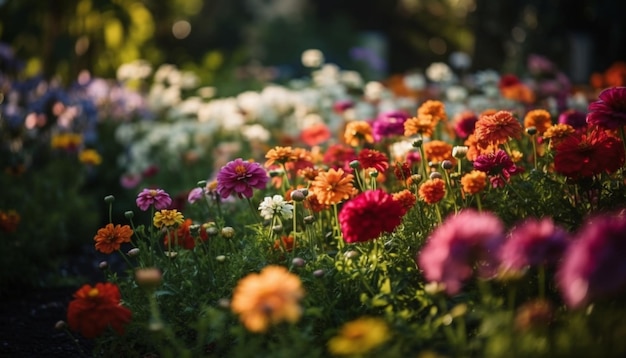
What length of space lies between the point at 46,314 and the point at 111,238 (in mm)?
1212

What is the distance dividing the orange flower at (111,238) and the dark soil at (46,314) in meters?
0.31

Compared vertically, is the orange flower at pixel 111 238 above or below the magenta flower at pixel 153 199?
below

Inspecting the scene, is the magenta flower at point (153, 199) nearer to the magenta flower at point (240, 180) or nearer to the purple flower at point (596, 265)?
the magenta flower at point (240, 180)

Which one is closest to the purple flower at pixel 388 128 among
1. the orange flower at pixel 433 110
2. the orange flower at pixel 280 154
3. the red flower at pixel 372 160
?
the orange flower at pixel 433 110

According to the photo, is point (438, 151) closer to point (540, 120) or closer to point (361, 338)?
point (540, 120)

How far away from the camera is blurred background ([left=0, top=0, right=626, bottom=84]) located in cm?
728

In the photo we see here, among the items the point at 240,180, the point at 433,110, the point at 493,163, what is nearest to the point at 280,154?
the point at 240,180

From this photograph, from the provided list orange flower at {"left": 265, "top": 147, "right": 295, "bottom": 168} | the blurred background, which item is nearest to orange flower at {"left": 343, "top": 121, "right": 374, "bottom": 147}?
orange flower at {"left": 265, "top": 147, "right": 295, "bottom": 168}

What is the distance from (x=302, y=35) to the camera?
1195 centimetres

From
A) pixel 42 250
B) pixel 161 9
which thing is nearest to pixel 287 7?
pixel 161 9

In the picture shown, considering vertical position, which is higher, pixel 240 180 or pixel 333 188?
pixel 240 180

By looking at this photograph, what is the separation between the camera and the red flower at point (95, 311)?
2109 mm

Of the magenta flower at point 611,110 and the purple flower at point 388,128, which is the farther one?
the purple flower at point 388,128

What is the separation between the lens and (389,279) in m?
2.40
